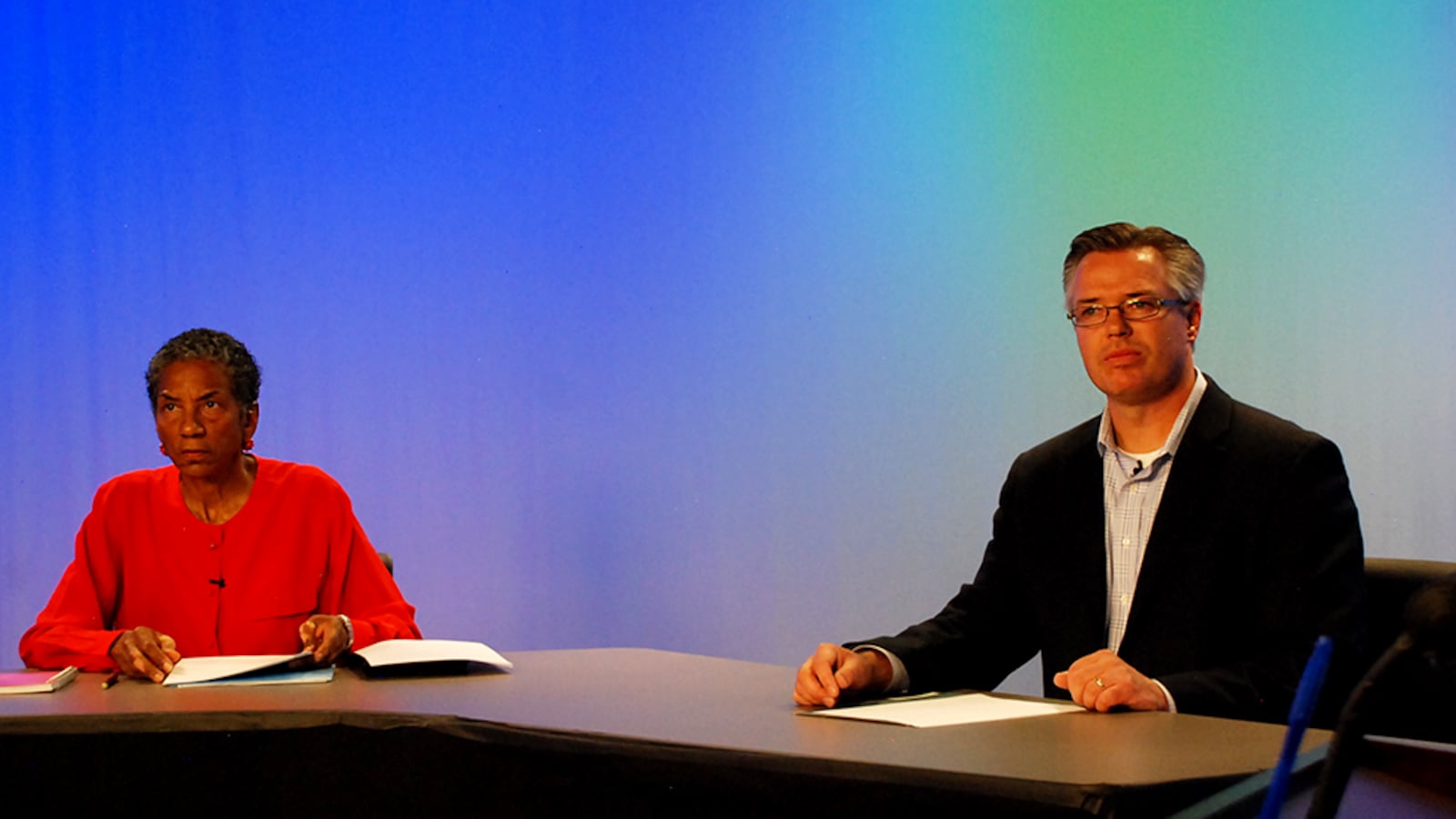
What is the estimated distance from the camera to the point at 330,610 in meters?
2.67

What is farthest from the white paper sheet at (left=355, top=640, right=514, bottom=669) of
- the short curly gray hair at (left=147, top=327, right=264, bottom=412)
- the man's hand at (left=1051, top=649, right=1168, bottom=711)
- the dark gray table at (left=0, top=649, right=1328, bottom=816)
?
the man's hand at (left=1051, top=649, right=1168, bottom=711)

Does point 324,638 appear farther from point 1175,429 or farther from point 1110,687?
point 1175,429

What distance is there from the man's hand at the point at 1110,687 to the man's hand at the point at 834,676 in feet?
0.90

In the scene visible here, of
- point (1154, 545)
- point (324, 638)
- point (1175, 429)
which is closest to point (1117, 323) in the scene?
point (1175, 429)

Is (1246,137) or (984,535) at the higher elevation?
(1246,137)

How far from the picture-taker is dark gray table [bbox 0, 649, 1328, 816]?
4.25ft

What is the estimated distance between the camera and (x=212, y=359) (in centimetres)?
259

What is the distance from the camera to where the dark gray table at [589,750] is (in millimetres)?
1295

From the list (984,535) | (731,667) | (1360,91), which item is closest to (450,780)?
(731,667)

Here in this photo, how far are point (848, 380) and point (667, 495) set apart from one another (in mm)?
582

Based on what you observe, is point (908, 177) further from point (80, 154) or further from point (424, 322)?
point (80, 154)

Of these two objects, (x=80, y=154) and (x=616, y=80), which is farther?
(x=80, y=154)

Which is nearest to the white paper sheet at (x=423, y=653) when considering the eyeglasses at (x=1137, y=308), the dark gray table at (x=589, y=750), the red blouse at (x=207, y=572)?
the dark gray table at (x=589, y=750)

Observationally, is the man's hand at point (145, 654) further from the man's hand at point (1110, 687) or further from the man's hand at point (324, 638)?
the man's hand at point (1110, 687)
